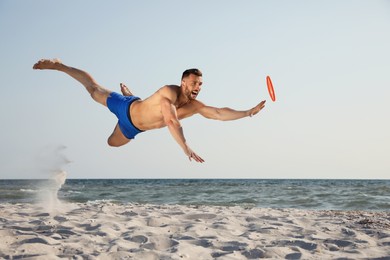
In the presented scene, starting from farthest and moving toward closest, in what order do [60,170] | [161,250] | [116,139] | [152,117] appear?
[60,170] → [116,139] → [152,117] → [161,250]

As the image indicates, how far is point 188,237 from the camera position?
5914mm

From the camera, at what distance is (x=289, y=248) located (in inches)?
213

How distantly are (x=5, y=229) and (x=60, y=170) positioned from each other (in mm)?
2401

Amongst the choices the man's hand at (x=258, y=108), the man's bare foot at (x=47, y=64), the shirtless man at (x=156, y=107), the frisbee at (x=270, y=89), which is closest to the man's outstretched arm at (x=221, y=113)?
the shirtless man at (x=156, y=107)

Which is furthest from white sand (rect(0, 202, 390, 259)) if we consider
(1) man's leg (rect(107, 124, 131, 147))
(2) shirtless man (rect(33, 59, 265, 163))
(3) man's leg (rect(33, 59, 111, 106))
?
(3) man's leg (rect(33, 59, 111, 106))

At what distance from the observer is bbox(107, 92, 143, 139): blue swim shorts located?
620cm

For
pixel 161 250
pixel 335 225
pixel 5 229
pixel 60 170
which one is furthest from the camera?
pixel 60 170

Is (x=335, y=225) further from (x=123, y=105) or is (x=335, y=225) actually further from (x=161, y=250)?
(x=123, y=105)

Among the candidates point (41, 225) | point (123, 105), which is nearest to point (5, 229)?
point (41, 225)

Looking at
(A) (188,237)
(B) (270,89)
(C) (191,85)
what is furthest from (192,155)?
(A) (188,237)

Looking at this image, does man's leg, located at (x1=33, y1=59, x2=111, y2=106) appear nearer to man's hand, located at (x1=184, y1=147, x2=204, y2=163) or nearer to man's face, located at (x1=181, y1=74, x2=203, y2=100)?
man's face, located at (x1=181, y1=74, x2=203, y2=100)

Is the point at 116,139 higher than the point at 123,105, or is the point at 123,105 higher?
the point at 123,105

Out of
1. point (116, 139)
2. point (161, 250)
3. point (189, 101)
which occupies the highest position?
point (189, 101)

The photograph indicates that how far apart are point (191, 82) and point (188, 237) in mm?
2179
